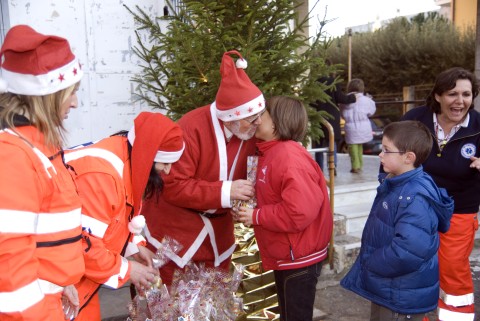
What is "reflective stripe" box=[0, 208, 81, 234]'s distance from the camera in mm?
1518

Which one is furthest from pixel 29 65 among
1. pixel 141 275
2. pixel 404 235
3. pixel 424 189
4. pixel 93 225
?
pixel 424 189

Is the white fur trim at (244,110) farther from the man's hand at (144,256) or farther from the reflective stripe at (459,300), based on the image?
the reflective stripe at (459,300)

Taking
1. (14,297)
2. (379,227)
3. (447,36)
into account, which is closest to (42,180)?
(14,297)

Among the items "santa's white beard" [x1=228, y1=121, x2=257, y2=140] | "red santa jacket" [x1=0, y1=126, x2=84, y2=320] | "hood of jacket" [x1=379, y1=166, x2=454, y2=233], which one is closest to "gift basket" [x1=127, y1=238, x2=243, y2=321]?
"santa's white beard" [x1=228, y1=121, x2=257, y2=140]

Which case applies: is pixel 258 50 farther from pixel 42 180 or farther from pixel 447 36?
pixel 447 36

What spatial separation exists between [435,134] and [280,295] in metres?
1.63

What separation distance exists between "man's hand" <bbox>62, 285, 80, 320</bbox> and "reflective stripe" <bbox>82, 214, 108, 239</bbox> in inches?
8.6

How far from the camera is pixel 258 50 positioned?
13.0 feet

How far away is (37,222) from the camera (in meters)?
1.65

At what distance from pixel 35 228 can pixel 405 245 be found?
5.91 feet

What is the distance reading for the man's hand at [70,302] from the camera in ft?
5.94

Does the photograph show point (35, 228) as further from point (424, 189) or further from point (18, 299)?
point (424, 189)

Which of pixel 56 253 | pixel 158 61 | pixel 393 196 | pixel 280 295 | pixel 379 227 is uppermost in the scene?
pixel 158 61

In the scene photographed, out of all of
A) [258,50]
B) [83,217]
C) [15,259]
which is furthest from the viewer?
[258,50]
